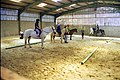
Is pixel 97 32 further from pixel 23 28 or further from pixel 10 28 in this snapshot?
pixel 10 28

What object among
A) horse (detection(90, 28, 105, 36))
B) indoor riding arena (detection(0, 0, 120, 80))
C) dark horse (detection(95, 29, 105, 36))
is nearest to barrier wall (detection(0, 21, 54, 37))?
indoor riding arena (detection(0, 0, 120, 80))

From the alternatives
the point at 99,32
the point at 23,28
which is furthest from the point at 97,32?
the point at 23,28

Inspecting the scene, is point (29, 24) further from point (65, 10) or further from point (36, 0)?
point (65, 10)

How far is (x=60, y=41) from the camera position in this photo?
13250 mm

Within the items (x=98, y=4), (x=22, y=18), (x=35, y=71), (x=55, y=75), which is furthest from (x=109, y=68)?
(x=98, y=4)

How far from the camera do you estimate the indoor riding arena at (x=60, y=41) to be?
15.4ft

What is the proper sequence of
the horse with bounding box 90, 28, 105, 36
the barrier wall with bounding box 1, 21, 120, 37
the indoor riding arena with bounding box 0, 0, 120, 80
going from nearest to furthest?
1. the indoor riding arena with bounding box 0, 0, 120, 80
2. the barrier wall with bounding box 1, 21, 120, 37
3. the horse with bounding box 90, 28, 105, 36

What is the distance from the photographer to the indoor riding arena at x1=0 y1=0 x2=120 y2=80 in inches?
185

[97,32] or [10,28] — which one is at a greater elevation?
[10,28]

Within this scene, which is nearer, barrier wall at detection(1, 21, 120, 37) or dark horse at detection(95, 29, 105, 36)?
barrier wall at detection(1, 21, 120, 37)

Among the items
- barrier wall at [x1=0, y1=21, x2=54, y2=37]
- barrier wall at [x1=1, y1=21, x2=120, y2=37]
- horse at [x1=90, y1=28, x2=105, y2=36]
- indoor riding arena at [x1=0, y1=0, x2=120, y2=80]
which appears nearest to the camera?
indoor riding arena at [x1=0, y1=0, x2=120, y2=80]

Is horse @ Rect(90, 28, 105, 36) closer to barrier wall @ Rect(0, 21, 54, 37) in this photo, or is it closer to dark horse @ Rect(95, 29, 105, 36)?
dark horse @ Rect(95, 29, 105, 36)

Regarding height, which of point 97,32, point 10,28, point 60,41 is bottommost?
point 60,41

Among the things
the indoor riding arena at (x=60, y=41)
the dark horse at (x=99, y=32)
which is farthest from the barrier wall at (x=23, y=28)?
the dark horse at (x=99, y=32)
